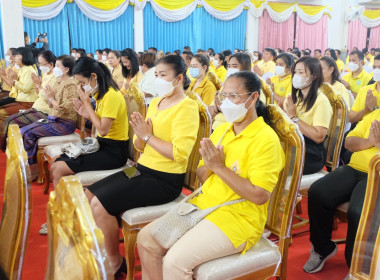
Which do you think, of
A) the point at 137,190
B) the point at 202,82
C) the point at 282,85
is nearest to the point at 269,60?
the point at 282,85

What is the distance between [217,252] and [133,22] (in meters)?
9.88

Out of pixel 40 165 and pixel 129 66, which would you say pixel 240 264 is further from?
pixel 129 66

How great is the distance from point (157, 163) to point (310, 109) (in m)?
0.99

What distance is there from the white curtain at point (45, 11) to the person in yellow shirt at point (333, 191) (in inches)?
336

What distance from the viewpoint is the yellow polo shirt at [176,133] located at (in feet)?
5.93

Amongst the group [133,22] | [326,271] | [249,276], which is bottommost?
[326,271]

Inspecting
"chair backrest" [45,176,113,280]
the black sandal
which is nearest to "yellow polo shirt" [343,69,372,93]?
the black sandal

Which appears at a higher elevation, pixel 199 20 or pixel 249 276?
pixel 199 20

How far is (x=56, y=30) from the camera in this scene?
9500mm

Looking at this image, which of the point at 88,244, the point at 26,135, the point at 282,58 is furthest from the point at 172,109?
the point at 282,58

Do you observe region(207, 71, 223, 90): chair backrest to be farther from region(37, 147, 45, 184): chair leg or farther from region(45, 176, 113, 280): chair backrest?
region(45, 176, 113, 280): chair backrest

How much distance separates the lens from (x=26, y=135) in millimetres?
3094

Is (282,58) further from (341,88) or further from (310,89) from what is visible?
(310,89)

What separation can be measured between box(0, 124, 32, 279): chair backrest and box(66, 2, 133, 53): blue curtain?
9218 mm
